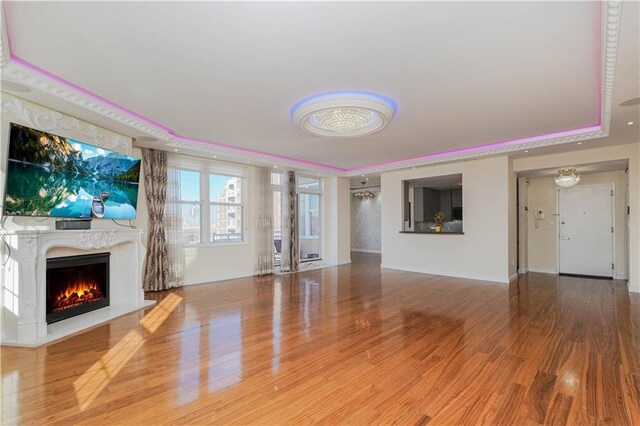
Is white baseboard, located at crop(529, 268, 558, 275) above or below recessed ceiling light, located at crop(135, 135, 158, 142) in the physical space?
below

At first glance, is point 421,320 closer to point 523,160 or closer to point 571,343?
point 571,343

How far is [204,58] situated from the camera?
2.83 m

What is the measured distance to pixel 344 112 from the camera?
3.73 m

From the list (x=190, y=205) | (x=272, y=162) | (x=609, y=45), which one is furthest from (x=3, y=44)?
(x=609, y=45)

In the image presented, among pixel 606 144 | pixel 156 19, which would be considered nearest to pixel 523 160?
pixel 606 144

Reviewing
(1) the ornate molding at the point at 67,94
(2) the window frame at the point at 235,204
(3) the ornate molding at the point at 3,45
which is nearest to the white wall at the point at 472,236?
(2) the window frame at the point at 235,204

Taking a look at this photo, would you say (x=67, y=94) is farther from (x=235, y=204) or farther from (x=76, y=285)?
(x=235, y=204)

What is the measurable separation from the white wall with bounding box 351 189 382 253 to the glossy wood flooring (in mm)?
7625

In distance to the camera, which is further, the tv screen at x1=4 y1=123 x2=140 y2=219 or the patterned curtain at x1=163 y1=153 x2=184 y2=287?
the patterned curtain at x1=163 y1=153 x2=184 y2=287

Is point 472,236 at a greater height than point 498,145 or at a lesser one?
lesser

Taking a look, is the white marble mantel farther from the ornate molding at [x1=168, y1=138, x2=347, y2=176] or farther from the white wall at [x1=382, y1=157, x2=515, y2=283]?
the white wall at [x1=382, y1=157, x2=515, y2=283]

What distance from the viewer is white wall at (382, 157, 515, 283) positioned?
6.40 m

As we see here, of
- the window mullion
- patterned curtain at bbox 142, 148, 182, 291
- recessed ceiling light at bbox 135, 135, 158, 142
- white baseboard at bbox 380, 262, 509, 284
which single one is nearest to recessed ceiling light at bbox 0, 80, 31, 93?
recessed ceiling light at bbox 135, 135, 158, 142

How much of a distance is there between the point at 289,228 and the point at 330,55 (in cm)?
549
